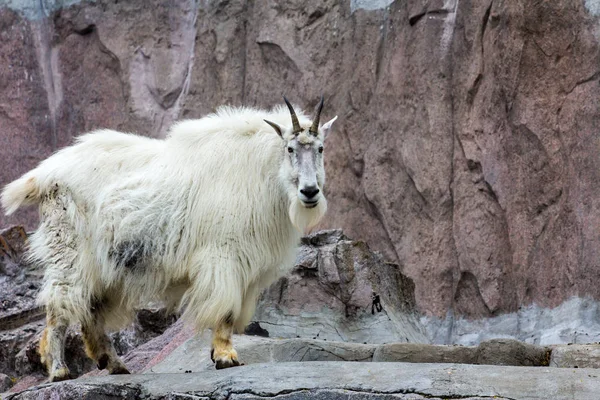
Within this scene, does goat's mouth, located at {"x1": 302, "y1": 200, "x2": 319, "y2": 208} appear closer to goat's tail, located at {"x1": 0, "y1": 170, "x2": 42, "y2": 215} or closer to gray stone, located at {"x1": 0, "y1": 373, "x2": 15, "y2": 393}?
goat's tail, located at {"x1": 0, "y1": 170, "x2": 42, "y2": 215}

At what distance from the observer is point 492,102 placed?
32.2ft

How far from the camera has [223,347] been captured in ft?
21.7

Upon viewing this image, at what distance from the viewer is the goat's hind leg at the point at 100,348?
281 inches

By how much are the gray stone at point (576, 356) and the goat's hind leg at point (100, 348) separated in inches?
119

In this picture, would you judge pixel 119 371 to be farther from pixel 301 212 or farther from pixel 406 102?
pixel 406 102

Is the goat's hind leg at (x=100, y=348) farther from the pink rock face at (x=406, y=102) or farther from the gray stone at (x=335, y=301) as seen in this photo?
the pink rock face at (x=406, y=102)

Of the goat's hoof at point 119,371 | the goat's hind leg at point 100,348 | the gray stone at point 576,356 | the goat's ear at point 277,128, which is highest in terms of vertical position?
the goat's ear at point 277,128

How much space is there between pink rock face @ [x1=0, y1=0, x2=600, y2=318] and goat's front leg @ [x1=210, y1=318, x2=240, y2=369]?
3.57 meters

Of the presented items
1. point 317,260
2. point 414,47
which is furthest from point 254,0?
point 317,260

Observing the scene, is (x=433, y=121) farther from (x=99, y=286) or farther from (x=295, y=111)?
(x=99, y=286)

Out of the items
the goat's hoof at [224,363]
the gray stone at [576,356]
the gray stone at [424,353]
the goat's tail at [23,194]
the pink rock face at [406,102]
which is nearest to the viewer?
the gray stone at [576,356]

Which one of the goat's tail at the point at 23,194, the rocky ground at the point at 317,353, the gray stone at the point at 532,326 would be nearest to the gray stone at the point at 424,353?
the rocky ground at the point at 317,353

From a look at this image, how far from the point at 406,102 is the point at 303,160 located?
4.01 m

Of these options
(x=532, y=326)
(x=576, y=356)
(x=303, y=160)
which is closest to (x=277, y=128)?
(x=303, y=160)
